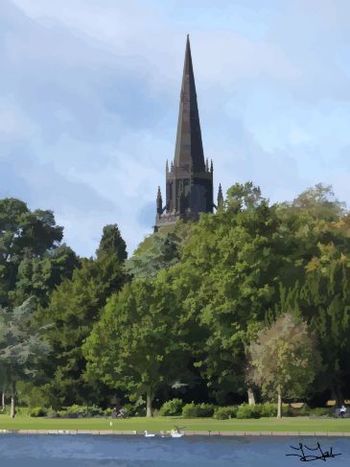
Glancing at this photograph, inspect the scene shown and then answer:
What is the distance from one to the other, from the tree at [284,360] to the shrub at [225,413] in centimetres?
266

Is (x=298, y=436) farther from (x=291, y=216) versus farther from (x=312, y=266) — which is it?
(x=291, y=216)

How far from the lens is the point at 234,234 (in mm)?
87625

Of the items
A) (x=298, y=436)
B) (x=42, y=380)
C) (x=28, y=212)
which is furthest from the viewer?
(x=28, y=212)

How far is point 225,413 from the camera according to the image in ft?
256

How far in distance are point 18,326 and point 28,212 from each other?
4712cm

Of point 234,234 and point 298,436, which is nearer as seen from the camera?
point 298,436

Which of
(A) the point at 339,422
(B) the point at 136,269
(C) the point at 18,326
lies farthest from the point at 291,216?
(A) the point at 339,422

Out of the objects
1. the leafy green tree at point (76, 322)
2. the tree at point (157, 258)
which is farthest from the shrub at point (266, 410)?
the tree at point (157, 258)

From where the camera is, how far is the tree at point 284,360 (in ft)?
258

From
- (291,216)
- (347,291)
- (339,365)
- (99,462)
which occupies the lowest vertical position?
(99,462)

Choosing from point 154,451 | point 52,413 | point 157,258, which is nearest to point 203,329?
point 52,413

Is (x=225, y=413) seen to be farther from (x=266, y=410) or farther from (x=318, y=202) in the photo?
(x=318, y=202)

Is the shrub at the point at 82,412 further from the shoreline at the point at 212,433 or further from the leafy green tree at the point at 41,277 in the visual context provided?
the leafy green tree at the point at 41,277

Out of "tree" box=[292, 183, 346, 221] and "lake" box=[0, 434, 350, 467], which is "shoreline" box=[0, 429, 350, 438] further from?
"tree" box=[292, 183, 346, 221]
